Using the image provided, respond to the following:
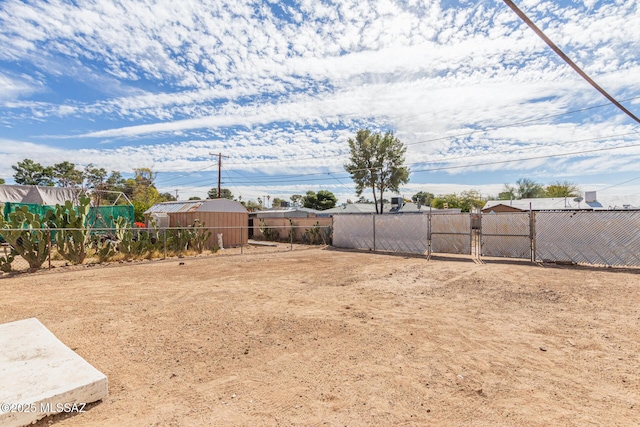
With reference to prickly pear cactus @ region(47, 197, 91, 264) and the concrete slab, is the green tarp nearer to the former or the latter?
prickly pear cactus @ region(47, 197, 91, 264)

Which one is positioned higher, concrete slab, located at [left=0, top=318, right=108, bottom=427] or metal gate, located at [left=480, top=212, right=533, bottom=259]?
metal gate, located at [left=480, top=212, right=533, bottom=259]

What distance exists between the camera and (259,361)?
168 inches

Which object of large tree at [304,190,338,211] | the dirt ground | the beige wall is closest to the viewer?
the dirt ground

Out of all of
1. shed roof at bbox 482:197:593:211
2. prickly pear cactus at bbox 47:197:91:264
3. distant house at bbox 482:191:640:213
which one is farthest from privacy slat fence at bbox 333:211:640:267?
shed roof at bbox 482:197:593:211

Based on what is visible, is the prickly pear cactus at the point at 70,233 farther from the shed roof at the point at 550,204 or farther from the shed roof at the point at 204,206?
the shed roof at the point at 550,204

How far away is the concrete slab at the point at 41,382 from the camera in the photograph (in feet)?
9.25

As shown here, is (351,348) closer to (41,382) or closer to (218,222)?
(41,382)

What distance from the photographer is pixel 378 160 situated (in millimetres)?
37281

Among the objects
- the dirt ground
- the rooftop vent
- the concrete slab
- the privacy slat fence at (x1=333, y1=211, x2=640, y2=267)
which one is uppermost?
the rooftop vent

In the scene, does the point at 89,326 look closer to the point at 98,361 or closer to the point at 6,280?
the point at 98,361

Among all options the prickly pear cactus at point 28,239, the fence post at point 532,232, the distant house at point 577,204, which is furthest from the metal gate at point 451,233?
the distant house at point 577,204

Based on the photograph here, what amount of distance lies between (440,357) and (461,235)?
470 inches

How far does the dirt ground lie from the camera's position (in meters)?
3.17

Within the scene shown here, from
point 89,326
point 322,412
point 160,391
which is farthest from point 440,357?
point 89,326
